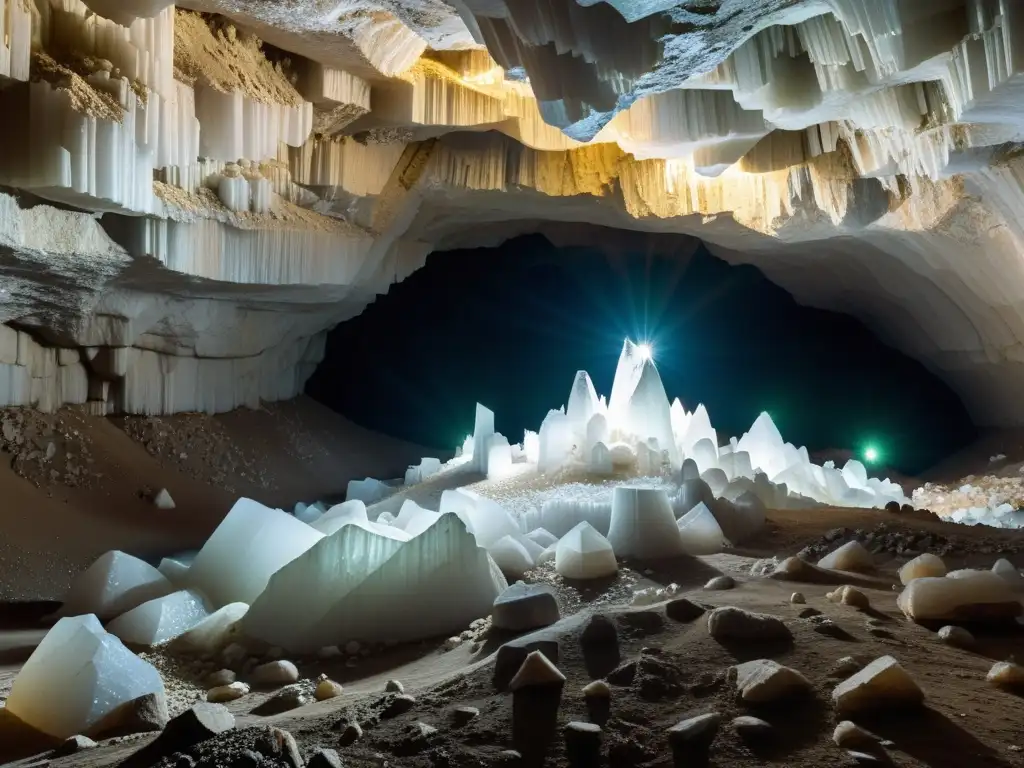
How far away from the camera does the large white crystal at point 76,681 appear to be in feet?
12.7

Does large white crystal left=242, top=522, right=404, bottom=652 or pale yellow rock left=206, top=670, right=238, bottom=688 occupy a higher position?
large white crystal left=242, top=522, right=404, bottom=652

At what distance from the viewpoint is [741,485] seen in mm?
8609

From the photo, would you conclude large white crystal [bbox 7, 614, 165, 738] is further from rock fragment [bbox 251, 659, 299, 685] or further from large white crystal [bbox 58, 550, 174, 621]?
large white crystal [bbox 58, 550, 174, 621]

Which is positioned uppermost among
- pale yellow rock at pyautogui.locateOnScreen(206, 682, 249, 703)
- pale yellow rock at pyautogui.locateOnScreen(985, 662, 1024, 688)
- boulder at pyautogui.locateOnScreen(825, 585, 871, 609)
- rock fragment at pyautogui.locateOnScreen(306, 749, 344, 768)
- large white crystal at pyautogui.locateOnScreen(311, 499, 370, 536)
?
pale yellow rock at pyautogui.locateOnScreen(985, 662, 1024, 688)

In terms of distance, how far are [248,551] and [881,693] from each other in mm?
4203

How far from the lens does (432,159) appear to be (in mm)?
11227

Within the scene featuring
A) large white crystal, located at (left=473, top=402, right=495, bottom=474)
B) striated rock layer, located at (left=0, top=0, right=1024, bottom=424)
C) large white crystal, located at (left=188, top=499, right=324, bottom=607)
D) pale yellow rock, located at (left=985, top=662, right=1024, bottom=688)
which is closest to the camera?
pale yellow rock, located at (left=985, top=662, right=1024, bottom=688)

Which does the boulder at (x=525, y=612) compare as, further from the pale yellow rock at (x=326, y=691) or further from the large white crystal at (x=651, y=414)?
the large white crystal at (x=651, y=414)

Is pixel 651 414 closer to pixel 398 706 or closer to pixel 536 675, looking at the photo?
pixel 536 675

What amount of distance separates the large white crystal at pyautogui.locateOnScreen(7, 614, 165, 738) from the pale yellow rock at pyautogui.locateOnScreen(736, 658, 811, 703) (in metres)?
2.86

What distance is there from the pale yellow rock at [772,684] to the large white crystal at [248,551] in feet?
11.1

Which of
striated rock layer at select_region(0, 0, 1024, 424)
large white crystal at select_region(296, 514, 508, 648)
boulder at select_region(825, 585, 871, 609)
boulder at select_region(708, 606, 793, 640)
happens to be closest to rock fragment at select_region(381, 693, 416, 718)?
boulder at select_region(708, 606, 793, 640)

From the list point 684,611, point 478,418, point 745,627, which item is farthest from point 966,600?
point 478,418

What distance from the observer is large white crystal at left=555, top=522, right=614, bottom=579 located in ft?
19.2
